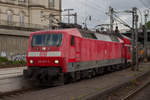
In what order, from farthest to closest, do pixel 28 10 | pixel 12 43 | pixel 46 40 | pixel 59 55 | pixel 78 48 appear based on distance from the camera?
pixel 28 10 < pixel 12 43 < pixel 78 48 < pixel 46 40 < pixel 59 55

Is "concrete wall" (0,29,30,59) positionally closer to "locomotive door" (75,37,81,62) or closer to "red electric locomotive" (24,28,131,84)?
"red electric locomotive" (24,28,131,84)

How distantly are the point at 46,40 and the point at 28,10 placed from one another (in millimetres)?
33270

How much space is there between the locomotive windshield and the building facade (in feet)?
84.5

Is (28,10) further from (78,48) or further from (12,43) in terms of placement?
(78,48)

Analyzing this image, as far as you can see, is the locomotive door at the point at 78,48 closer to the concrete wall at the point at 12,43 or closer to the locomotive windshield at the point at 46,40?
the locomotive windshield at the point at 46,40

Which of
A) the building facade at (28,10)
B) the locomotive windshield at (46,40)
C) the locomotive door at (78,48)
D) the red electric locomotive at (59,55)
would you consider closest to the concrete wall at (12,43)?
the building facade at (28,10)

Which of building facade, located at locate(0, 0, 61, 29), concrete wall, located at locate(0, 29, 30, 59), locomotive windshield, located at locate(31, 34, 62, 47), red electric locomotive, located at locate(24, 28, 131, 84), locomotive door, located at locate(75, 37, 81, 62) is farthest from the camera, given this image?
building facade, located at locate(0, 0, 61, 29)

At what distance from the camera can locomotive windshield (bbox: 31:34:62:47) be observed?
13.0 meters

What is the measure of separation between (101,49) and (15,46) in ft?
48.7

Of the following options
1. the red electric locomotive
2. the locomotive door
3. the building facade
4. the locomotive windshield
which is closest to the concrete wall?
the building facade

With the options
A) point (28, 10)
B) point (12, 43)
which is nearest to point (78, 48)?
point (12, 43)

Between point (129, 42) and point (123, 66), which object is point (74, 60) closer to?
point (123, 66)

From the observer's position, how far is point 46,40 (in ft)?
43.5

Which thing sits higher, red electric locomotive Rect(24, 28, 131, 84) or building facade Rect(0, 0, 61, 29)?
building facade Rect(0, 0, 61, 29)
